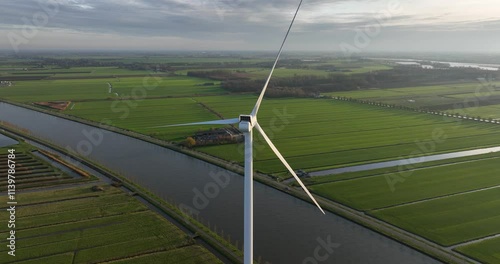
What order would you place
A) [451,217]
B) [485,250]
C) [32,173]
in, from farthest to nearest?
[32,173] → [451,217] → [485,250]

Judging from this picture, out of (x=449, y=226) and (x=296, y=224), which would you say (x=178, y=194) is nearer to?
(x=296, y=224)

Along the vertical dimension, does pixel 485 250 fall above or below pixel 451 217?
below

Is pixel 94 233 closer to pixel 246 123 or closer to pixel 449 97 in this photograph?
pixel 246 123

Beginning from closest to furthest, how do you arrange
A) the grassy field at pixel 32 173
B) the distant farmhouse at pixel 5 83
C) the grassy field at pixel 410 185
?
1. the grassy field at pixel 410 185
2. the grassy field at pixel 32 173
3. the distant farmhouse at pixel 5 83

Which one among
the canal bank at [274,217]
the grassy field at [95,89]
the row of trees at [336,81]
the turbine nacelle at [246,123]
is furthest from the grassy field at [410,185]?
the grassy field at [95,89]

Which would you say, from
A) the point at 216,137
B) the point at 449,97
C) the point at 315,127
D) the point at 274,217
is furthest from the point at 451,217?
the point at 449,97

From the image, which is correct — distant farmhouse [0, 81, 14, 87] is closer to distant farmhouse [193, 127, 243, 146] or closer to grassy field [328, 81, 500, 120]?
distant farmhouse [193, 127, 243, 146]

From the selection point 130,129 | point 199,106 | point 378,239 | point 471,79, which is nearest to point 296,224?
point 378,239

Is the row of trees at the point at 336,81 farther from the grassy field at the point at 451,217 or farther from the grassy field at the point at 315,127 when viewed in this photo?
the grassy field at the point at 451,217
